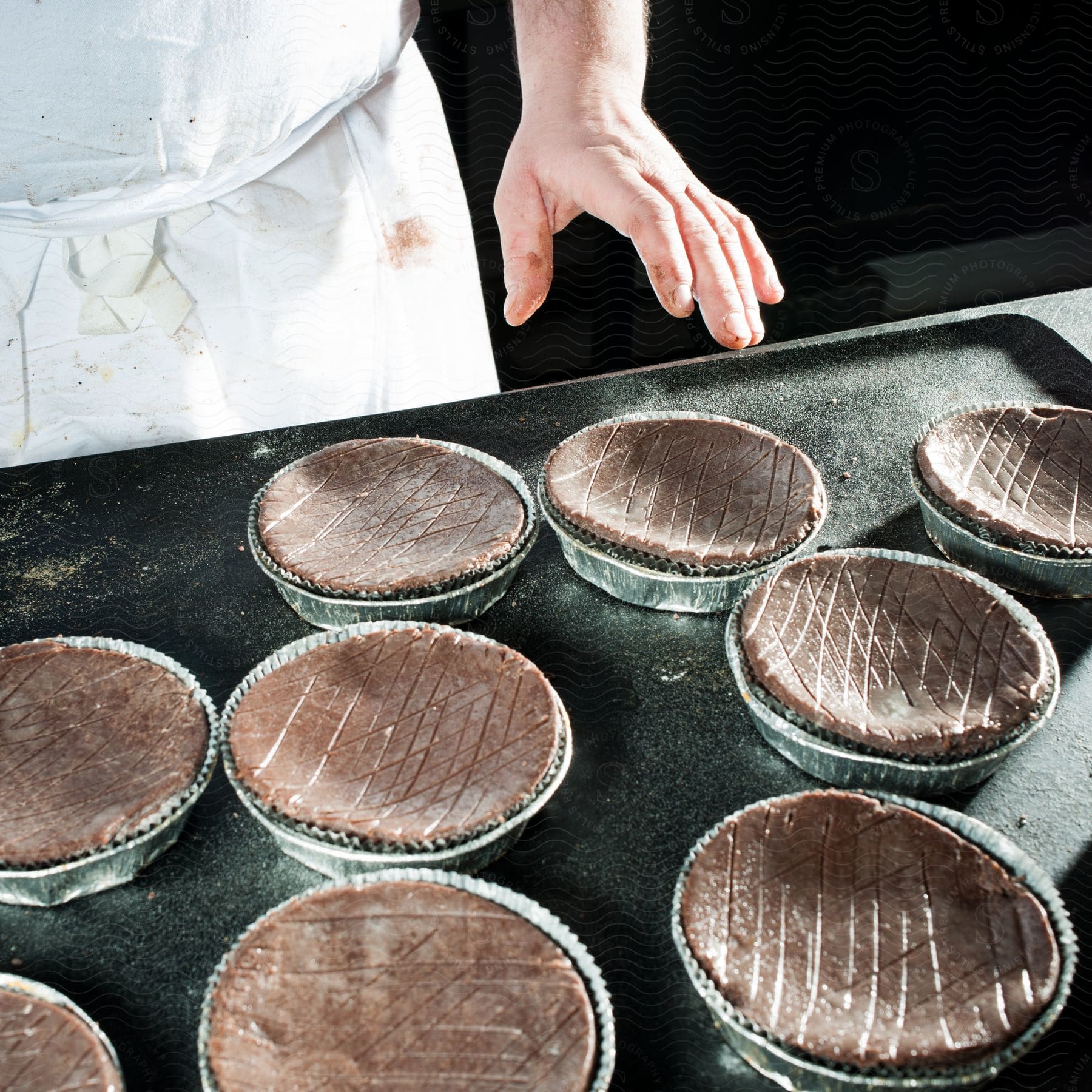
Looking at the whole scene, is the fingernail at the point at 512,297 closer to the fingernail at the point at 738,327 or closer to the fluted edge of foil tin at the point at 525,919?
the fingernail at the point at 738,327

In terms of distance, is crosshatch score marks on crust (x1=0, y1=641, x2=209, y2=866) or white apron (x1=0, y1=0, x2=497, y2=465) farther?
white apron (x1=0, y1=0, x2=497, y2=465)

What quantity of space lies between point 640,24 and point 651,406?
912mm

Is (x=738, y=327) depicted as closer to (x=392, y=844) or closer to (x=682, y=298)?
(x=682, y=298)

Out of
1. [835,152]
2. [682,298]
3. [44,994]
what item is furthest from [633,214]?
[835,152]

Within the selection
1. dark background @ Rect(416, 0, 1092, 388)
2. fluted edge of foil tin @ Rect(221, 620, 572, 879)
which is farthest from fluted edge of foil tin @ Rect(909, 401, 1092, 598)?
dark background @ Rect(416, 0, 1092, 388)

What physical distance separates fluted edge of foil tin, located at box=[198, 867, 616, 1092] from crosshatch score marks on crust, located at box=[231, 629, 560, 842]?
0.06 m

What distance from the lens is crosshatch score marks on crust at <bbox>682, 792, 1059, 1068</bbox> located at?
48.4 inches

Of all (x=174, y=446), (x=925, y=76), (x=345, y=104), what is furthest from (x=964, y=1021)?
(x=925, y=76)

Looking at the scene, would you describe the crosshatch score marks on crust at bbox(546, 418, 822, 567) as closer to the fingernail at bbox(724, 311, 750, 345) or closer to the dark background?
the fingernail at bbox(724, 311, 750, 345)

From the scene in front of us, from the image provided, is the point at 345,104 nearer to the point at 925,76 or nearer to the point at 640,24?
the point at 640,24

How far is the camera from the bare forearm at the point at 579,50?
2230mm

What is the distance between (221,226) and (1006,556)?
1.74 metres

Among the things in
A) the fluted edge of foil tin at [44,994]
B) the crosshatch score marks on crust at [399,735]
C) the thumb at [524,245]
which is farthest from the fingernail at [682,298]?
the fluted edge of foil tin at [44,994]

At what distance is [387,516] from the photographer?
1.95 m
